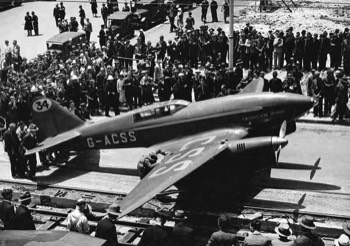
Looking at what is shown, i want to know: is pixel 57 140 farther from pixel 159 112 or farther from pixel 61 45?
pixel 61 45

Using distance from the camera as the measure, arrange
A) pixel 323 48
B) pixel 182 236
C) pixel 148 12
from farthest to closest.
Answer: pixel 148 12 → pixel 323 48 → pixel 182 236

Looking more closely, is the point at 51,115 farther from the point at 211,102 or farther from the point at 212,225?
the point at 212,225

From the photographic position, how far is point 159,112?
1772cm

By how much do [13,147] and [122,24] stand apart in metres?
17.0

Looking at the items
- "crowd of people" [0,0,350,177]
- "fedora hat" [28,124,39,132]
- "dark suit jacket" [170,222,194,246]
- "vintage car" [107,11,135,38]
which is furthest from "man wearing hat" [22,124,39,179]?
"vintage car" [107,11,135,38]

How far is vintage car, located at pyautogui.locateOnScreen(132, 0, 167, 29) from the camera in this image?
34.8 m

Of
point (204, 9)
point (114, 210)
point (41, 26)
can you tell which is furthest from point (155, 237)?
point (41, 26)

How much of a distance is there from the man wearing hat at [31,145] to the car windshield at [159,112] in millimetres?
3365

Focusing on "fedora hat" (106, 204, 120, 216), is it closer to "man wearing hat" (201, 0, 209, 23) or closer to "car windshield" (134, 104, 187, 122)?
"car windshield" (134, 104, 187, 122)

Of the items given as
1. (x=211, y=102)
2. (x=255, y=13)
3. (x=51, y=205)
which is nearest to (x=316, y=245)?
(x=211, y=102)

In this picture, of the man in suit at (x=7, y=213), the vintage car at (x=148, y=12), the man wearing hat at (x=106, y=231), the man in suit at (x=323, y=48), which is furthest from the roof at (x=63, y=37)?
the man wearing hat at (x=106, y=231)

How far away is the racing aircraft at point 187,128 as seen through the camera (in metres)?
15.3

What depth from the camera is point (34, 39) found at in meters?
36.4

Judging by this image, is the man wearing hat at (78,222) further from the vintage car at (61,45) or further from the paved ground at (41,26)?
the paved ground at (41,26)
